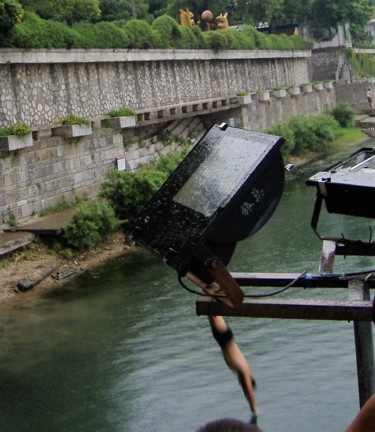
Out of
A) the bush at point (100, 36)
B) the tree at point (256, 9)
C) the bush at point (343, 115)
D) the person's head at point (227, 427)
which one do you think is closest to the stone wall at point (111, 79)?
the bush at point (100, 36)

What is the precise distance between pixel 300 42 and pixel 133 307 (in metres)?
25.3

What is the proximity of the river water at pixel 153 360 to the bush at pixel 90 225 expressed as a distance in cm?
63

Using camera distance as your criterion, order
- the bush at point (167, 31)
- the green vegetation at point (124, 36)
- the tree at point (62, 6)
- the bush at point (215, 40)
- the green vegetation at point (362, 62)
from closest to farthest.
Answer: the green vegetation at point (124, 36)
the tree at point (62, 6)
the bush at point (167, 31)
the bush at point (215, 40)
the green vegetation at point (362, 62)

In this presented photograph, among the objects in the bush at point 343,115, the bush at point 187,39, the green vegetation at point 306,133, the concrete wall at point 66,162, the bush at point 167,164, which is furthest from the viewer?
the bush at point 343,115

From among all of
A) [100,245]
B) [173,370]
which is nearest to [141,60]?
[100,245]

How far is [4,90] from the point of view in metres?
16.7

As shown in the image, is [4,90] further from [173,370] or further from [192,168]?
[192,168]

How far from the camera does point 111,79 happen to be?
21000 mm

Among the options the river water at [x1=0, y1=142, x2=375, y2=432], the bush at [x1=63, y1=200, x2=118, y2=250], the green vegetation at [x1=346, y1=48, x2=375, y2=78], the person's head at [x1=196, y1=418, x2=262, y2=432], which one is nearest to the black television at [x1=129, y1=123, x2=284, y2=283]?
the person's head at [x1=196, y1=418, x2=262, y2=432]

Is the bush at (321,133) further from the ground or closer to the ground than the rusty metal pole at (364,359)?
closer to the ground

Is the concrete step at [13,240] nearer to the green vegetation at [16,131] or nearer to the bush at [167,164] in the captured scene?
the green vegetation at [16,131]

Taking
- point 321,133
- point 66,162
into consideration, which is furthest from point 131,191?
point 321,133

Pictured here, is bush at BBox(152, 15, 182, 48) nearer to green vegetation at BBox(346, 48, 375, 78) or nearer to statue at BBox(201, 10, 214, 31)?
statue at BBox(201, 10, 214, 31)

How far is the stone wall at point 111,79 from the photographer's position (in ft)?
56.6
